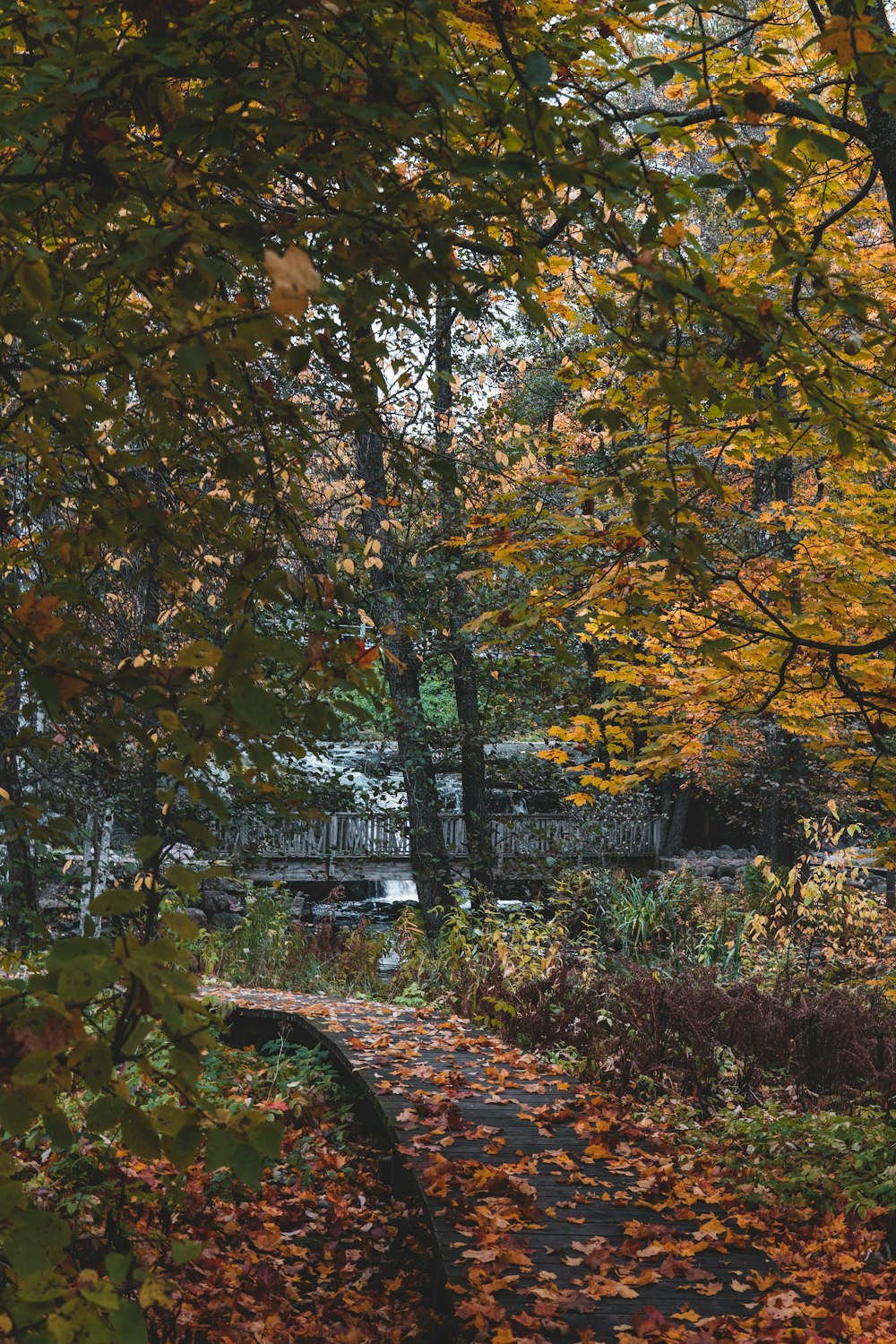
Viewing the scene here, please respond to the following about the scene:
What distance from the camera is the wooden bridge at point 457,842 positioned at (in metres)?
13.6

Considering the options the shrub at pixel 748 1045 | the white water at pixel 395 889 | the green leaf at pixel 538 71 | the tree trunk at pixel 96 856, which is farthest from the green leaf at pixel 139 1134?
the white water at pixel 395 889

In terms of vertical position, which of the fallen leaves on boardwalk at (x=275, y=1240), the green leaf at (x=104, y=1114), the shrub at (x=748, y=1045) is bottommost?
the fallen leaves on boardwalk at (x=275, y=1240)

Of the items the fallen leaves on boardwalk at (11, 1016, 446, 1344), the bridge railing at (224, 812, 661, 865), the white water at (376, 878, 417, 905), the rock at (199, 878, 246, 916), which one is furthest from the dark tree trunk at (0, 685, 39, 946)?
the white water at (376, 878, 417, 905)

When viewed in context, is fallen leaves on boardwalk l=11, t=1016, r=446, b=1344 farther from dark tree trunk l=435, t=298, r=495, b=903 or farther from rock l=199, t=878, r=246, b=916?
rock l=199, t=878, r=246, b=916

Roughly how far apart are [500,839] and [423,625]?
23.0 feet

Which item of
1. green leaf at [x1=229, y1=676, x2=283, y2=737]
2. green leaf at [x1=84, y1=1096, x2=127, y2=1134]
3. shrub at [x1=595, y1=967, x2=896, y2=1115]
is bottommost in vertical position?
shrub at [x1=595, y1=967, x2=896, y2=1115]

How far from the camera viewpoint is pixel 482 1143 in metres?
4.92

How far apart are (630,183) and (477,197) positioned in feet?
1.06

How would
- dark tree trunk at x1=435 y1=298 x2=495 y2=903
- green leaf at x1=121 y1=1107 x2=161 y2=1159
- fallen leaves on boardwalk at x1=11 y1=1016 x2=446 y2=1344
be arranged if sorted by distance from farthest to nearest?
dark tree trunk at x1=435 y1=298 x2=495 y2=903 < fallen leaves on boardwalk at x1=11 y1=1016 x2=446 y2=1344 < green leaf at x1=121 y1=1107 x2=161 y2=1159

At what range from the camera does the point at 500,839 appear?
54.9ft

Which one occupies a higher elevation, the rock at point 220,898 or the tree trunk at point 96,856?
the tree trunk at point 96,856

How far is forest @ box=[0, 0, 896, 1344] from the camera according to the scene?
6.07 ft

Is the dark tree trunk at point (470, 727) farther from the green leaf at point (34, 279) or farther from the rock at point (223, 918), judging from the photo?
the green leaf at point (34, 279)

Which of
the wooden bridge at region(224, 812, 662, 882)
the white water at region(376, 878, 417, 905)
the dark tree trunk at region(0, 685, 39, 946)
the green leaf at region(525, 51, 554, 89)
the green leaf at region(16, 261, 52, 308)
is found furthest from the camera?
the white water at region(376, 878, 417, 905)
